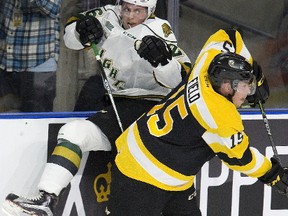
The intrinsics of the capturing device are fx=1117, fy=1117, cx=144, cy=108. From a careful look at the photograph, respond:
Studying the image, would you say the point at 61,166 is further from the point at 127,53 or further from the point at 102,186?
the point at 127,53

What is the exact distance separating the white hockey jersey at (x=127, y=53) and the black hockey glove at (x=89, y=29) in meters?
0.06

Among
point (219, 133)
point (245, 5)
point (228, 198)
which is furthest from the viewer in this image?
point (245, 5)

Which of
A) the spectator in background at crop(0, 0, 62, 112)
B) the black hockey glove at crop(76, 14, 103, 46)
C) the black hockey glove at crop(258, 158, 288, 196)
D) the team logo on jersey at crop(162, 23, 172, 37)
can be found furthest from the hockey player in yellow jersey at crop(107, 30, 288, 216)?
the spectator in background at crop(0, 0, 62, 112)

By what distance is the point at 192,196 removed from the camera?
399cm

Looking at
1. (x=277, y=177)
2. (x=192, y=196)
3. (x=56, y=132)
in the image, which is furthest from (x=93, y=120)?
(x=277, y=177)

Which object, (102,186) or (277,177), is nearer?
(277,177)

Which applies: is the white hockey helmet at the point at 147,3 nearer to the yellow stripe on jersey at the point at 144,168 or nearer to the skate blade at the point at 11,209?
the yellow stripe on jersey at the point at 144,168

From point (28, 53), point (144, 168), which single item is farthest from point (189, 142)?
point (28, 53)

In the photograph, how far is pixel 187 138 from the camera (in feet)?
12.4

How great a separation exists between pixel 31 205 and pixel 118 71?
64cm

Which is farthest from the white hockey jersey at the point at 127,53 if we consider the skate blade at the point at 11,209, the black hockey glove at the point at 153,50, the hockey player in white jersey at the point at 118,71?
the skate blade at the point at 11,209

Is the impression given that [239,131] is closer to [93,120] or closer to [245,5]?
[93,120]

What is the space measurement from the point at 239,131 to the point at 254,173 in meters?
0.19

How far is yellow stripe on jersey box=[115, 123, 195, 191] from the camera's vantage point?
3.82m
